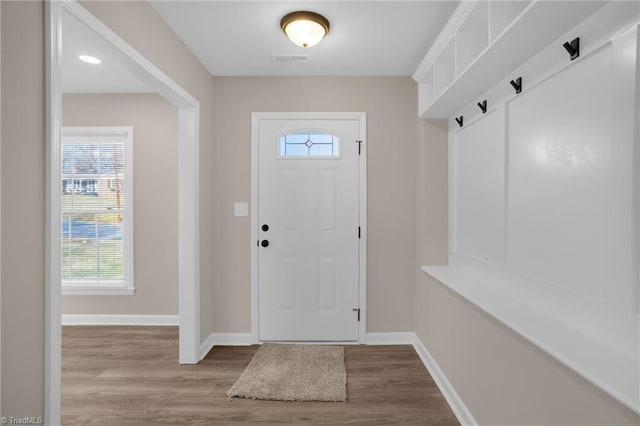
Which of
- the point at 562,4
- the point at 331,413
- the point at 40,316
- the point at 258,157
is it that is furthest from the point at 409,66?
the point at 40,316

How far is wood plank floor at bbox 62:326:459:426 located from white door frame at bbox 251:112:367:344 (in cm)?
29

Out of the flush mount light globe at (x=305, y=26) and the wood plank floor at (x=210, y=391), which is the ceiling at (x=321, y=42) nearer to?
the flush mount light globe at (x=305, y=26)

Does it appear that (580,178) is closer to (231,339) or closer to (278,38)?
(278,38)

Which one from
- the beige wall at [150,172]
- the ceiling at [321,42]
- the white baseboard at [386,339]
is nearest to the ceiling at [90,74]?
the beige wall at [150,172]

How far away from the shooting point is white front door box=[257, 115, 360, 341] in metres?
3.17

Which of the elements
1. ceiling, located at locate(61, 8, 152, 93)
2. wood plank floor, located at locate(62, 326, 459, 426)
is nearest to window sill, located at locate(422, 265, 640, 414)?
wood plank floor, located at locate(62, 326, 459, 426)

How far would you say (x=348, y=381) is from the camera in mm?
2500

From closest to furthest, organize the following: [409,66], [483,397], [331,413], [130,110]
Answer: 1. [483,397]
2. [331,413]
3. [409,66]
4. [130,110]

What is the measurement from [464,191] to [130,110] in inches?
138

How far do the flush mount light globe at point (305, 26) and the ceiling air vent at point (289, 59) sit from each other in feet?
1.61

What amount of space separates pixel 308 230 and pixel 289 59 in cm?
150

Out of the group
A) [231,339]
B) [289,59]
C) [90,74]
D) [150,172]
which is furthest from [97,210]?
[289,59]

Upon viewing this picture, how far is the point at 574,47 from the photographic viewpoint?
4.50ft

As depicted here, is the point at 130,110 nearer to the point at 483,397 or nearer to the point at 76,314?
the point at 76,314
